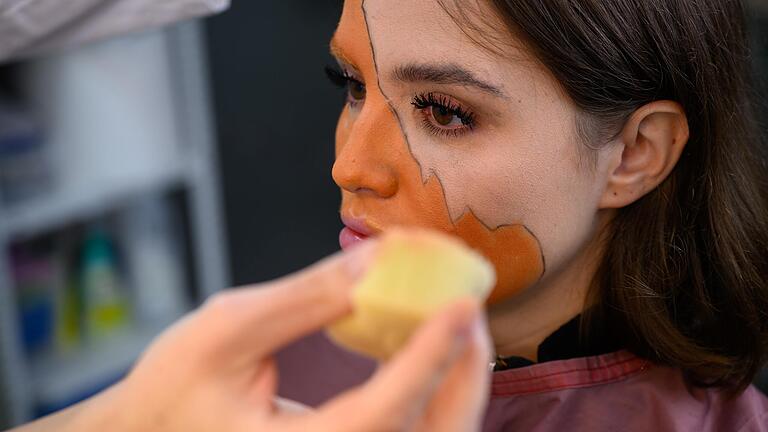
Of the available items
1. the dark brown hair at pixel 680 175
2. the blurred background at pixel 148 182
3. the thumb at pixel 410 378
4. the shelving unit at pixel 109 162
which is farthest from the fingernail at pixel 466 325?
the shelving unit at pixel 109 162

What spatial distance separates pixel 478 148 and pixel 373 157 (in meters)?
0.10

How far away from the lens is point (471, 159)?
88cm

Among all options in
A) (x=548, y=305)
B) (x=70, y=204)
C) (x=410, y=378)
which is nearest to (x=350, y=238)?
(x=548, y=305)

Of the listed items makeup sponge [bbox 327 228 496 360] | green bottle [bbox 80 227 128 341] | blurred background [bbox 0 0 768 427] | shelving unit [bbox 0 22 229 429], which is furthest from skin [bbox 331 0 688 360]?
green bottle [bbox 80 227 128 341]

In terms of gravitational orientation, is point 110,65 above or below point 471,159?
above

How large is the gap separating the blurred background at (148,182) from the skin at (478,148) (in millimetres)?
509

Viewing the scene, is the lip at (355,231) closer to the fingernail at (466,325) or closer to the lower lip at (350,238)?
the lower lip at (350,238)

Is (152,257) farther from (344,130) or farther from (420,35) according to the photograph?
(420,35)

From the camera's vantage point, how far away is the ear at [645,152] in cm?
91

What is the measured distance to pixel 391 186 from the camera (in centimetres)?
90

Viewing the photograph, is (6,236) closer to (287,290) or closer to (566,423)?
(566,423)

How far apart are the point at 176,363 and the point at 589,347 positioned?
1.85ft

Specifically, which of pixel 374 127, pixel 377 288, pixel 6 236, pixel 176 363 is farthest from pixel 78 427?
pixel 6 236

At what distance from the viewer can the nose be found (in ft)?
2.92
